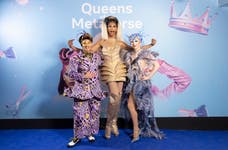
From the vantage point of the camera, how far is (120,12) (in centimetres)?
366

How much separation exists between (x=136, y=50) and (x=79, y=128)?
120cm

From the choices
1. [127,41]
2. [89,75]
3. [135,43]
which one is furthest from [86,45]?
[127,41]

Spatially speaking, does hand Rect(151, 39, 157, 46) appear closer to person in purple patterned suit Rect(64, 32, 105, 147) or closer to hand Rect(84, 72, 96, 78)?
person in purple patterned suit Rect(64, 32, 105, 147)

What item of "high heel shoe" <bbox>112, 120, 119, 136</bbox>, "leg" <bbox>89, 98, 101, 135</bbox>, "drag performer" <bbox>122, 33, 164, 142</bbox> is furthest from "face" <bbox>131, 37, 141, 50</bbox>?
"high heel shoe" <bbox>112, 120, 119, 136</bbox>

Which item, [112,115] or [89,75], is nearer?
[89,75]

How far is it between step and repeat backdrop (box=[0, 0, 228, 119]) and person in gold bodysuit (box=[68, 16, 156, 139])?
1.19ft

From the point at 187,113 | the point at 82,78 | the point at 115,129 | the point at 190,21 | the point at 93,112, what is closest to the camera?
the point at 82,78

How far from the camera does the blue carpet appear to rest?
121 inches

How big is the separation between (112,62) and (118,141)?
997 millimetres

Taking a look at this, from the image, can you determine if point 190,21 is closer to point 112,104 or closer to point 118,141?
point 112,104

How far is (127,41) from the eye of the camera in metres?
3.70

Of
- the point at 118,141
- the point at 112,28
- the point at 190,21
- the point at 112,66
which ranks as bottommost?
the point at 118,141

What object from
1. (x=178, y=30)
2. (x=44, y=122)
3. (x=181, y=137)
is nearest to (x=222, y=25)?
(x=178, y=30)

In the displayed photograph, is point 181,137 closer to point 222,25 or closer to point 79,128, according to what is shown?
point 79,128
